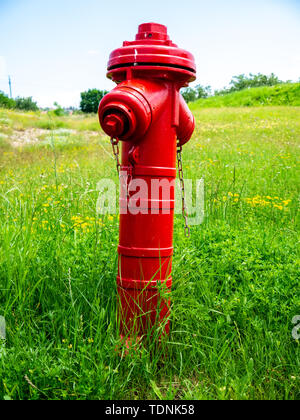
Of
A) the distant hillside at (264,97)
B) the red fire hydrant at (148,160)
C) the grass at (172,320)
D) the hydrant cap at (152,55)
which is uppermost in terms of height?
the distant hillside at (264,97)

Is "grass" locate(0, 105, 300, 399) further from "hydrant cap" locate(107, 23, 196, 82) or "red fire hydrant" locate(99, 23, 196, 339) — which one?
"hydrant cap" locate(107, 23, 196, 82)

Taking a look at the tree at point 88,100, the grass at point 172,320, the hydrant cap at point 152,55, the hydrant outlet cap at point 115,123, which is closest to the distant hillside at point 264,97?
the tree at point 88,100

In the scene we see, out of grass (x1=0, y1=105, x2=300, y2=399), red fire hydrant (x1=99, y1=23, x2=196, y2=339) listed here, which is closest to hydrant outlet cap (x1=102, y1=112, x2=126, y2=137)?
red fire hydrant (x1=99, y1=23, x2=196, y2=339)

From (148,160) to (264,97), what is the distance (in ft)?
77.4

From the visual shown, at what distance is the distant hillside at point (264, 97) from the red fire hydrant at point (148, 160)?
2179 centimetres

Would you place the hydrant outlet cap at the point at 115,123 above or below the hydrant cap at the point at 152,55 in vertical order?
below

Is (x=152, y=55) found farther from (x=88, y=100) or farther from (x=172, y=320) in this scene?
(x=88, y=100)

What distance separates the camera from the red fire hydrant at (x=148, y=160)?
6.68 feet

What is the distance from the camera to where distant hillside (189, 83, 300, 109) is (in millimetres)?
22781

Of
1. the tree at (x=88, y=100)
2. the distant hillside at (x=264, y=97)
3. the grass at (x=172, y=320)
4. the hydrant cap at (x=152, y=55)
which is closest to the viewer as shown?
the grass at (x=172, y=320)

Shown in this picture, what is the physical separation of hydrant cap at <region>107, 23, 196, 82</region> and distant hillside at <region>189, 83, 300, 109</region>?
21.7 meters

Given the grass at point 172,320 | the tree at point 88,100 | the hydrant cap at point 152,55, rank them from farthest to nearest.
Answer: the tree at point 88,100 < the hydrant cap at point 152,55 < the grass at point 172,320

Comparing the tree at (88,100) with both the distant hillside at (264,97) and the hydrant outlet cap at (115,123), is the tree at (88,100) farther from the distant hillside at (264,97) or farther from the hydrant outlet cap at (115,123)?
the hydrant outlet cap at (115,123)

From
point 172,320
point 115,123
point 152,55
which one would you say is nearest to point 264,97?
point 152,55
